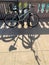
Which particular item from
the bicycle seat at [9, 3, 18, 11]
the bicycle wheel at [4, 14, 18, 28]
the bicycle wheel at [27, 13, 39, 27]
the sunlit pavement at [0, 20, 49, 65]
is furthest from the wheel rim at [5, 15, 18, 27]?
the bicycle wheel at [27, 13, 39, 27]

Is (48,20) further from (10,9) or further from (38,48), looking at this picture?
(38,48)

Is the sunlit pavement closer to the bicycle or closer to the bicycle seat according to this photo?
the bicycle

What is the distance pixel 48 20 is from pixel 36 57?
311cm

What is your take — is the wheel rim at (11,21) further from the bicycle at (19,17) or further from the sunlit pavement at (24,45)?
the sunlit pavement at (24,45)

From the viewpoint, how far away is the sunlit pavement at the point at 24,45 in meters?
4.57

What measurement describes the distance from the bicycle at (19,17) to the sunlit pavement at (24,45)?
0.28 meters

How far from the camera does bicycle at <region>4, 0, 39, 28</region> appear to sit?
21.2 ft

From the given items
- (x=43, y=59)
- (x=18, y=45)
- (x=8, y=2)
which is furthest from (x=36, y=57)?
(x=8, y=2)

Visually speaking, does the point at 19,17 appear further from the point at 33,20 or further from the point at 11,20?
the point at 33,20

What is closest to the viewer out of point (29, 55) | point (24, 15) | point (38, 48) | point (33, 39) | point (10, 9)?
point (29, 55)

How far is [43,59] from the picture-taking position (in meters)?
4.60

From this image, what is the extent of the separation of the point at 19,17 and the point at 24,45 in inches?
65.0

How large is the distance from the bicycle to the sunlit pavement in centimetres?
28

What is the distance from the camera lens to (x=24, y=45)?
533 centimetres
